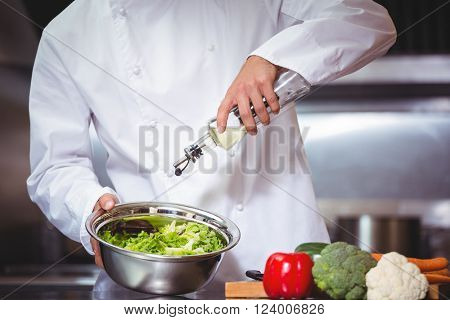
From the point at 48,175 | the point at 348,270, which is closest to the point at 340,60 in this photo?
the point at 348,270

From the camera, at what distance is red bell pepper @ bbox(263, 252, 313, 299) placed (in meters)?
0.72

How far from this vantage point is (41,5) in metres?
1.58

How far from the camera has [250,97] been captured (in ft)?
2.60

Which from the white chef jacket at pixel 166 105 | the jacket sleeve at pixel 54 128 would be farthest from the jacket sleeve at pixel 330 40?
the jacket sleeve at pixel 54 128

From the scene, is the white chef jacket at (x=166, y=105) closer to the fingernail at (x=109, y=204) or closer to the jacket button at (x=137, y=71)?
the jacket button at (x=137, y=71)

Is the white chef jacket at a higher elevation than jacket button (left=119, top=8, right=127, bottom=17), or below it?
below

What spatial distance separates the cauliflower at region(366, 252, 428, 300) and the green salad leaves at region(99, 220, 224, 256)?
0.63 ft

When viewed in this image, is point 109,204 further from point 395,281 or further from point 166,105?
point 395,281

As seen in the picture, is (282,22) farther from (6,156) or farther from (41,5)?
(6,156)

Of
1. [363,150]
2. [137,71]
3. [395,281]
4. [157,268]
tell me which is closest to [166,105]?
[137,71]

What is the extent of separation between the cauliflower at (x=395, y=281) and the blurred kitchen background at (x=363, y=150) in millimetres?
1082

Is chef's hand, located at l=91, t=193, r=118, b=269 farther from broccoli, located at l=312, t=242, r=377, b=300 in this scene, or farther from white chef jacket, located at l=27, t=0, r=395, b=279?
broccoli, located at l=312, t=242, r=377, b=300

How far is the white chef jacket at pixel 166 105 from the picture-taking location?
3.09ft

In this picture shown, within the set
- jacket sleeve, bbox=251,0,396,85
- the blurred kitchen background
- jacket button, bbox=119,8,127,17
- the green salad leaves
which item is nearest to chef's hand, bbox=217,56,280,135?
jacket sleeve, bbox=251,0,396,85
